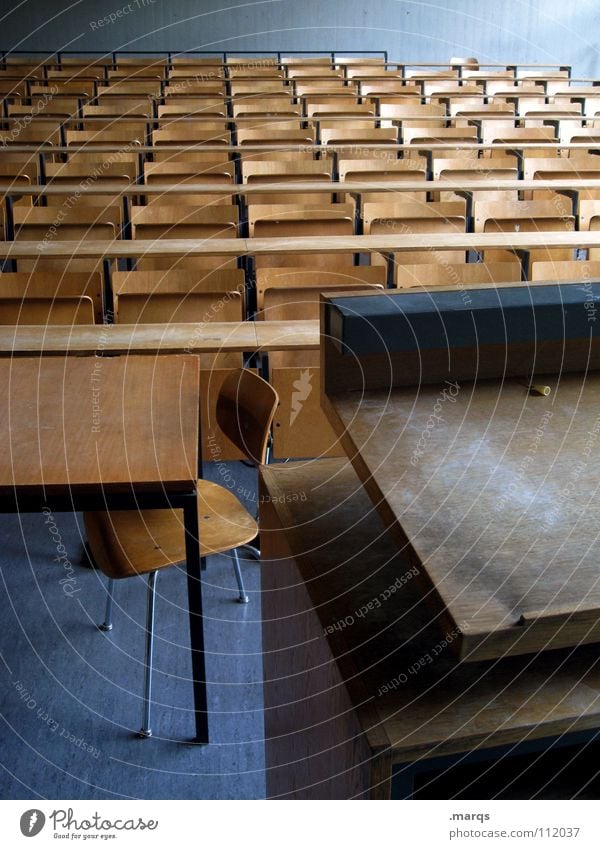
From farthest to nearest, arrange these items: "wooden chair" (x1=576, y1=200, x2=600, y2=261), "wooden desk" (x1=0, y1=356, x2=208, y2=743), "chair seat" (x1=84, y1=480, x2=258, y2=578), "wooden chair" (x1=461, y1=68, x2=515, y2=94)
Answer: "wooden chair" (x1=461, y1=68, x2=515, y2=94) < "wooden chair" (x1=576, y1=200, x2=600, y2=261) < "chair seat" (x1=84, y1=480, x2=258, y2=578) < "wooden desk" (x1=0, y1=356, x2=208, y2=743)

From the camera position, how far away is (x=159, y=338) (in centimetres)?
349

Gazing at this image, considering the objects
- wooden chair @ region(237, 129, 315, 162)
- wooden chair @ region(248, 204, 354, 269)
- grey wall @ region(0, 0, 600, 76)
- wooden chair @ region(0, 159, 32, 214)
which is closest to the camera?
wooden chair @ region(248, 204, 354, 269)

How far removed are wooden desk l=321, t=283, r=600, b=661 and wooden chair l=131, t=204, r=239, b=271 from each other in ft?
11.0

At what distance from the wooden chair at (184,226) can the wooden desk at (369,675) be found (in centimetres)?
332

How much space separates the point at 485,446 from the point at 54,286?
3416 mm

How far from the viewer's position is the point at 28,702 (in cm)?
256

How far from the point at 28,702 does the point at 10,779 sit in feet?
1.02

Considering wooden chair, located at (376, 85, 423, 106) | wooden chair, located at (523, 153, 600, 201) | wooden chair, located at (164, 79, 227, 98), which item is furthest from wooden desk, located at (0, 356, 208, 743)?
wooden chair, located at (376, 85, 423, 106)

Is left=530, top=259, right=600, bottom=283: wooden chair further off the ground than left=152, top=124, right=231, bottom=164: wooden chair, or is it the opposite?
left=152, top=124, right=231, bottom=164: wooden chair

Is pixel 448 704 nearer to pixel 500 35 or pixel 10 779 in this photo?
pixel 10 779

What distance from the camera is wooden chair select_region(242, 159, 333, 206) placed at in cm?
568

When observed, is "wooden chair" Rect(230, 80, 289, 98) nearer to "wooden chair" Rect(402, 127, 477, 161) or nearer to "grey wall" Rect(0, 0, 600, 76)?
"wooden chair" Rect(402, 127, 477, 161)

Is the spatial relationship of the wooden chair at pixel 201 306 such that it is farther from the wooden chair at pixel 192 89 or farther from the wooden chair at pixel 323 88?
the wooden chair at pixel 323 88

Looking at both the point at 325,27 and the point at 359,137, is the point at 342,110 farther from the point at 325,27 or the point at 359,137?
the point at 325,27
